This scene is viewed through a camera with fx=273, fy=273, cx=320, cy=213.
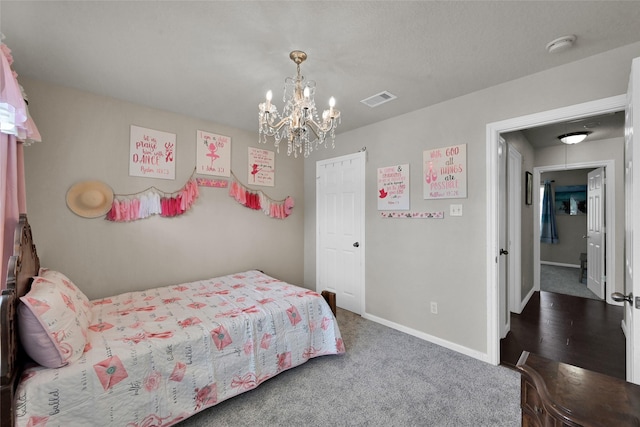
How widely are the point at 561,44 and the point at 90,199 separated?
3857mm

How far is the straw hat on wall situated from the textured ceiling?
88 centimetres

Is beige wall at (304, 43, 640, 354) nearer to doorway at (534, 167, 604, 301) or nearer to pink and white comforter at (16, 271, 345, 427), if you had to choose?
pink and white comforter at (16, 271, 345, 427)

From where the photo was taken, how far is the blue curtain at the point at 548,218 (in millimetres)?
6652

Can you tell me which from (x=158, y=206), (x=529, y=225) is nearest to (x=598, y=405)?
(x=158, y=206)

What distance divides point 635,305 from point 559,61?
1.72 m

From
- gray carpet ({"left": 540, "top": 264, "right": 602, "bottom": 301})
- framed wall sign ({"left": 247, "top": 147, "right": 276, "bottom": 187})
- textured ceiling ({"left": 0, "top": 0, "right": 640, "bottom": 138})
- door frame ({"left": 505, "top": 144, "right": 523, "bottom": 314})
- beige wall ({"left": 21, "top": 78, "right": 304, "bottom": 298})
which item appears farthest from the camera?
gray carpet ({"left": 540, "top": 264, "right": 602, "bottom": 301})

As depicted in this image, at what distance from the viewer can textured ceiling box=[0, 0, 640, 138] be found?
1494 mm

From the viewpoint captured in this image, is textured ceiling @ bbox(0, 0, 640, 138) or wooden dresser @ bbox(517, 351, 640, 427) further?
textured ceiling @ bbox(0, 0, 640, 138)

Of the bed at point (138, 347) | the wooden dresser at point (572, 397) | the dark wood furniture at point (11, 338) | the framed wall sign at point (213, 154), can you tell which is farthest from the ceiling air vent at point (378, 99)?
the dark wood furniture at point (11, 338)

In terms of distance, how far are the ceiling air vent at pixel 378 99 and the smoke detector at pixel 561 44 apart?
3.71ft

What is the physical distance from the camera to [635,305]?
49.0 inches

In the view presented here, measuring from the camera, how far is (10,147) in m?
1.78

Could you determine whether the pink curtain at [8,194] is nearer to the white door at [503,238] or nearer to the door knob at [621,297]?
the door knob at [621,297]

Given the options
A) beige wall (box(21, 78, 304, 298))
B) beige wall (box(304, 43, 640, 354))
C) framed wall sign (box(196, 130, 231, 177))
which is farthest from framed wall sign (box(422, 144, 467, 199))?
framed wall sign (box(196, 130, 231, 177))
